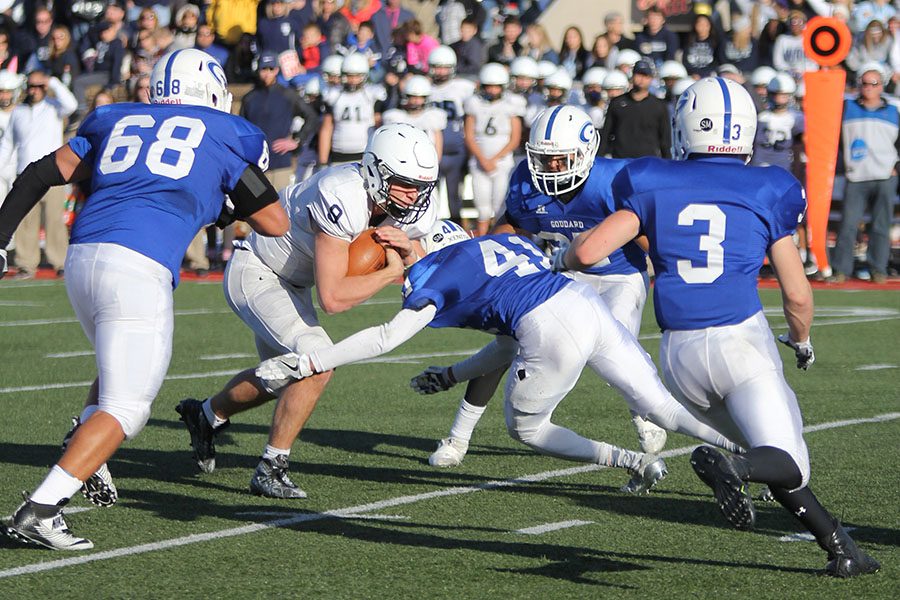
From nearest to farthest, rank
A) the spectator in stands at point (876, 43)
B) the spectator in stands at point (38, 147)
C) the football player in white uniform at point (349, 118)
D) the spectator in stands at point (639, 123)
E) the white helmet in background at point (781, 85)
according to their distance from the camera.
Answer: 1. the spectator in stands at point (639, 123)
2. the spectator in stands at point (38, 147)
3. the white helmet in background at point (781, 85)
4. the football player in white uniform at point (349, 118)
5. the spectator in stands at point (876, 43)

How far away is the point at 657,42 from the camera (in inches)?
611

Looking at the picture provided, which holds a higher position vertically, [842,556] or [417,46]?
[842,556]

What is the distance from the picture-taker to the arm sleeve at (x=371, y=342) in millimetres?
4801

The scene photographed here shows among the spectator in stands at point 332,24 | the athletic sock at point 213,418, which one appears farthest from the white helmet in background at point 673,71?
the athletic sock at point 213,418

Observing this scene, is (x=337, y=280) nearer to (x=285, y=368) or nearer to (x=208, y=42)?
(x=285, y=368)

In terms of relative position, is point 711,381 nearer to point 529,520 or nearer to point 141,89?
point 529,520

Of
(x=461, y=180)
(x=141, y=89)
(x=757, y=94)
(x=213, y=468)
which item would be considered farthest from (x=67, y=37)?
(x=213, y=468)

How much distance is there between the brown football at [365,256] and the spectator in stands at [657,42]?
10.4 m

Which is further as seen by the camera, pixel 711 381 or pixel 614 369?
pixel 614 369

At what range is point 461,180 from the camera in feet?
48.6

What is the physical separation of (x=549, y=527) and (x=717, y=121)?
147 cm

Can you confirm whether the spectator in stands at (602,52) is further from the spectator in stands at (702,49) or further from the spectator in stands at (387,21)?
the spectator in stands at (387,21)

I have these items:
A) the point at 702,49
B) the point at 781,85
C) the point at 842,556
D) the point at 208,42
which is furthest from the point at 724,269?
the point at 208,42

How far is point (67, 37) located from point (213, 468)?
12241 mm
